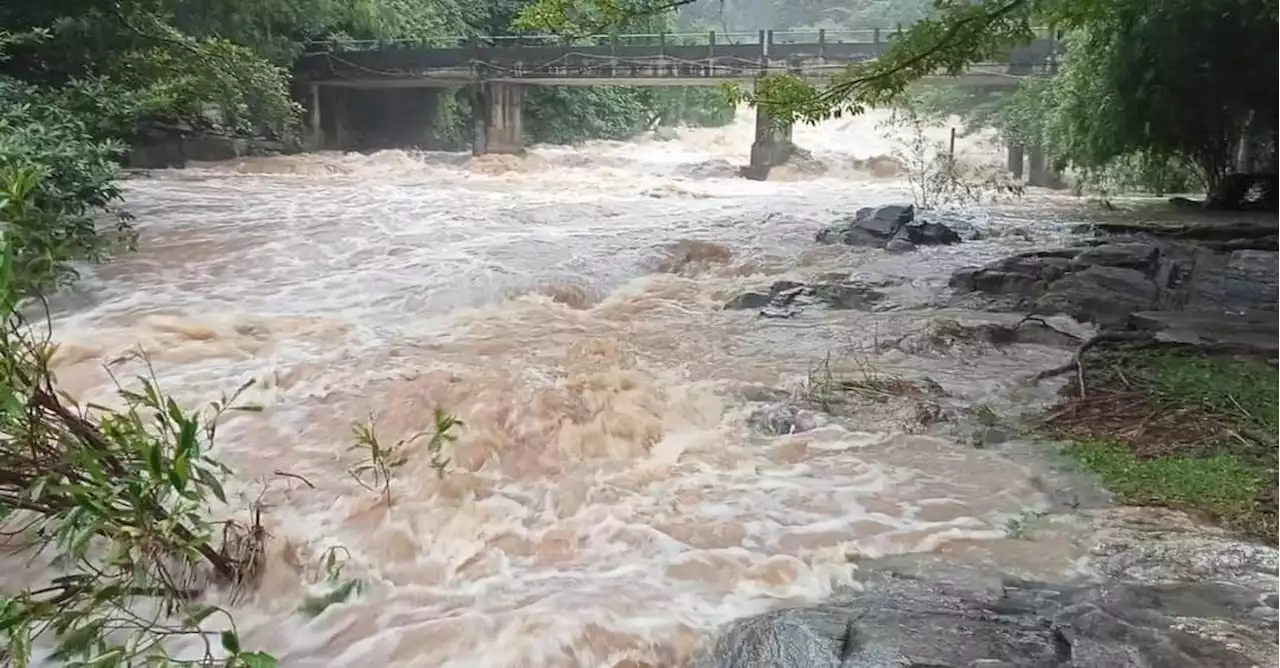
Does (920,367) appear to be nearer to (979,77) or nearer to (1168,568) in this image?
(1168,568)

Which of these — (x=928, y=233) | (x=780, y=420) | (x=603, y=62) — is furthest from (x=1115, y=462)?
(x=603, y=62)

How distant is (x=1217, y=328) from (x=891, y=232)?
17.1 feet

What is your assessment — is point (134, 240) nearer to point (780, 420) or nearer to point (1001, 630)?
point (780, 420)

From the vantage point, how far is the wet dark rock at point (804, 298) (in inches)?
302

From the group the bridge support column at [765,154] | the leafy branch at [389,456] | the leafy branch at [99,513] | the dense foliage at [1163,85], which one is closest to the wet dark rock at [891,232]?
the dense foliage at [1163,85]

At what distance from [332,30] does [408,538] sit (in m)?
22.0

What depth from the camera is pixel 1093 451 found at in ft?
14.4

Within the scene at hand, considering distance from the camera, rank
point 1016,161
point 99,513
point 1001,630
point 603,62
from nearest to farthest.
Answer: point 99,513
point 1001,630
point 1016,161
point 603,62

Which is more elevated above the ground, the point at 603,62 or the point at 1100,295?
the point at 603,62

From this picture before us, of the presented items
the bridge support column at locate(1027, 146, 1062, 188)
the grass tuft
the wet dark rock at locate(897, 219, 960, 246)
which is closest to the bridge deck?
the bridge support column at locate(1027, 146, 1062, 188)

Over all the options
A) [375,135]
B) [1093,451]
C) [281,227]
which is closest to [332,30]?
[375,135]

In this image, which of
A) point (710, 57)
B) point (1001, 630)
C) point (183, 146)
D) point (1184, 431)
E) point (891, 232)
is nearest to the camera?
point (1001, 630)

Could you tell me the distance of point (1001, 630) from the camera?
2.82 metres

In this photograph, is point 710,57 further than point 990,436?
Yes
